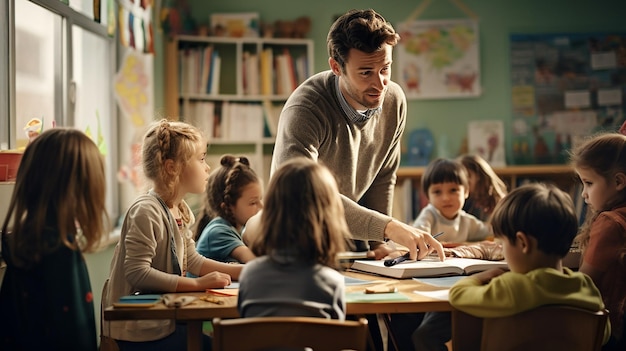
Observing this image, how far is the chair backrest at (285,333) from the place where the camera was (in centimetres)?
155

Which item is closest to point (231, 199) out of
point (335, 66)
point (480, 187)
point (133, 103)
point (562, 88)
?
point (335, 66)

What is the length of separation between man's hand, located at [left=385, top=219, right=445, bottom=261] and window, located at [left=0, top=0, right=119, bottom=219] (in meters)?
1.47

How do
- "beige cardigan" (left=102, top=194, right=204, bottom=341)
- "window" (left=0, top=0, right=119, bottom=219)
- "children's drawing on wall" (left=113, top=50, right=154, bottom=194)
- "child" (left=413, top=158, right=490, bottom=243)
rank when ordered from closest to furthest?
"beige cardigan" (left=102, top=194, right=204, bottom=341) < "window" (left=0, top=0, right=119, bottom=219) < "child" (left=413, top=158, right=490, bottom=243) < "children's drawing on wall" (left=113, top=50, right=154, bottom=194)

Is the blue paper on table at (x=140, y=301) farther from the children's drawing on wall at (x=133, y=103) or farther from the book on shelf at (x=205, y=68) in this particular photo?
the book on shelf at (x=205, y=68)

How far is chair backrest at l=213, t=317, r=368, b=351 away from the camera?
1.55 metres

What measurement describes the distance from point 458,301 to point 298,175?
470 mm

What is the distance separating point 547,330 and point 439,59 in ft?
13.6

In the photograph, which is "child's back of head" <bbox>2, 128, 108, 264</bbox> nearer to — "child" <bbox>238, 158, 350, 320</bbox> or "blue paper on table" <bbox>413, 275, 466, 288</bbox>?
"child" <bbox>238, 158, 350, 320</bbox>

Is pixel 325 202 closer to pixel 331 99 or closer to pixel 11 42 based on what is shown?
pixel 331 99

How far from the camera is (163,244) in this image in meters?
2.18

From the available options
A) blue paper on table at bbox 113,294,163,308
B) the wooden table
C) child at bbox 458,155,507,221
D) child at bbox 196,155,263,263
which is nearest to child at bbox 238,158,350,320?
the wooden table

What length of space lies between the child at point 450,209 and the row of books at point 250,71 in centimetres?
200

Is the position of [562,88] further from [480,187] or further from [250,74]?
[250,74]

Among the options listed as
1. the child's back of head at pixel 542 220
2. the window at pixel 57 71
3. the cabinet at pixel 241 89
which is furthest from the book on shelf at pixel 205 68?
the child's back of head at pixel 542 220
